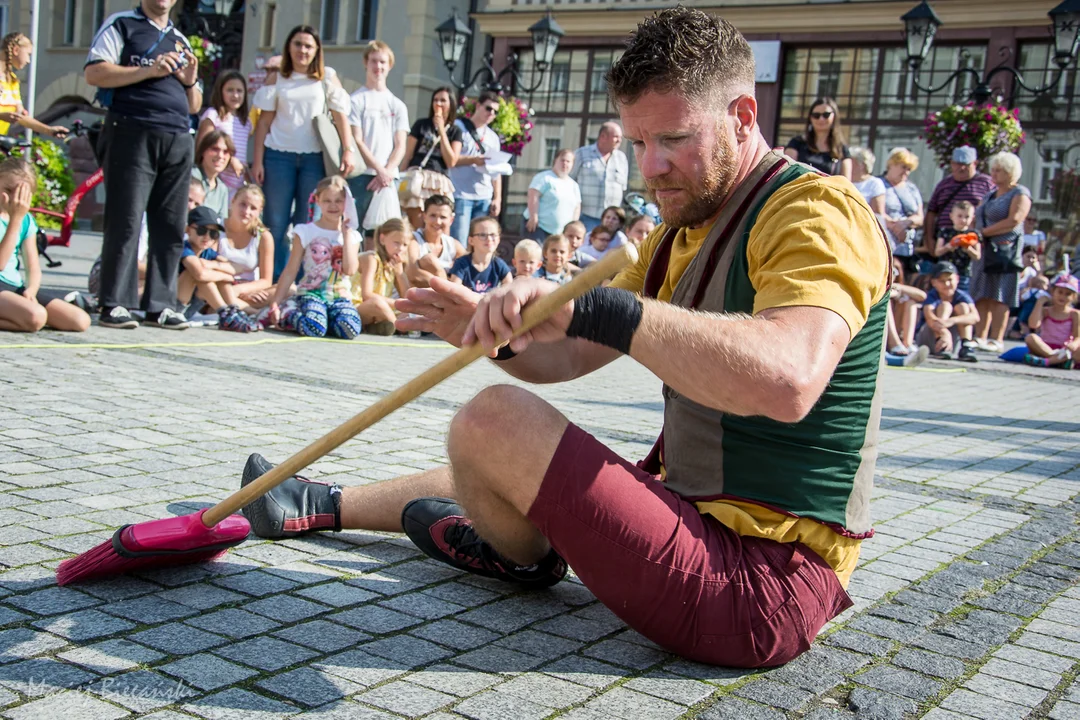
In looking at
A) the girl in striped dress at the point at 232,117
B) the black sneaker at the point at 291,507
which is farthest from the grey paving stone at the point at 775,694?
the girl in striped dress at the point at 232,117

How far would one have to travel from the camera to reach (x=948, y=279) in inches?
447

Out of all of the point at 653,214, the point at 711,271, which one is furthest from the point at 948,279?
Result: the point at 711,271

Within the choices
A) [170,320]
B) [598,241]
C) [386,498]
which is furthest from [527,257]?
[386,498]

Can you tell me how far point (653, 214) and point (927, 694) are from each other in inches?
384

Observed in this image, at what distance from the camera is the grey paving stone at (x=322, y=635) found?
7.97 ft

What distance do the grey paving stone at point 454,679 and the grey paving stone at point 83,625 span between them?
26.2 inches

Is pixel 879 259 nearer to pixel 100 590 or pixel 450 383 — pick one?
pixel 100 590

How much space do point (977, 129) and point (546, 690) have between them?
12.9 meters

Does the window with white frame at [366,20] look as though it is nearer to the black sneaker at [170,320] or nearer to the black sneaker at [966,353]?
the black sneaker at [966,353]

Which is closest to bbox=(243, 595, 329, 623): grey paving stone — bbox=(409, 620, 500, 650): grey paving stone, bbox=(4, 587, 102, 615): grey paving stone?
bbox=(409, 620, 500, 650): grey paving stone

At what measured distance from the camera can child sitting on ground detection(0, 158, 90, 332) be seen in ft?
21.7

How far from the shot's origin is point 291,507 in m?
3.21

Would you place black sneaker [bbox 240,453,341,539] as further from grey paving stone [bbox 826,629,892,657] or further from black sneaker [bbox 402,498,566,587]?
grey paving stone [bbox 826,629,892,657]

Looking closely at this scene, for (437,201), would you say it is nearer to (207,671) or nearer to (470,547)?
(470,547)
